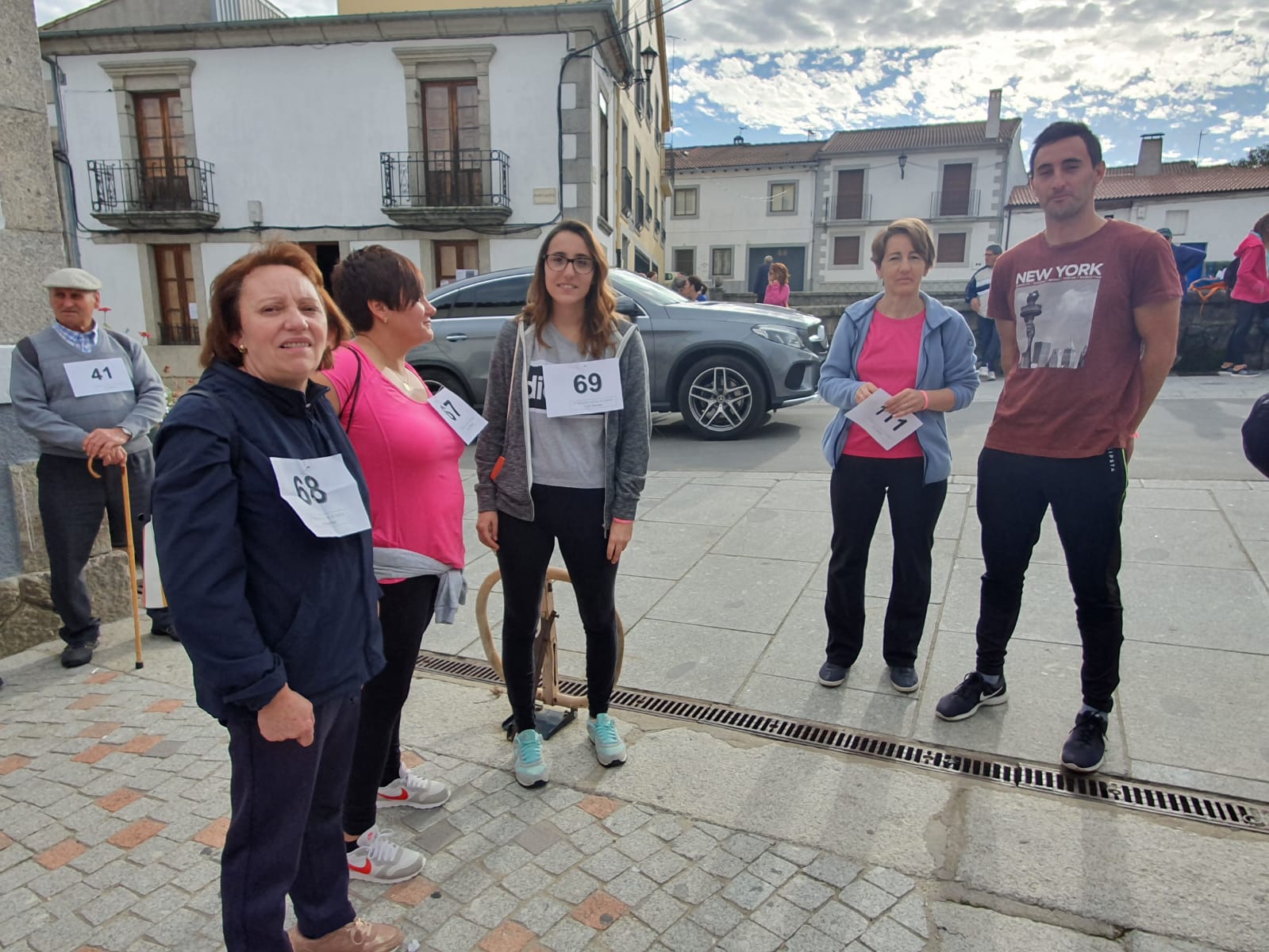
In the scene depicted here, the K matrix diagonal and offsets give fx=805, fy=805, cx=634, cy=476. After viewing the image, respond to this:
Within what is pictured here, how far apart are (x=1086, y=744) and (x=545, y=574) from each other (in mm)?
1945

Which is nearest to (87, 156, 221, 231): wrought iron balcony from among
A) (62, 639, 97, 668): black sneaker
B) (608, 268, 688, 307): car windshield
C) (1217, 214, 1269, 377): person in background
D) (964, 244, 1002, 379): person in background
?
(608, 268, 688, 307): car windshield

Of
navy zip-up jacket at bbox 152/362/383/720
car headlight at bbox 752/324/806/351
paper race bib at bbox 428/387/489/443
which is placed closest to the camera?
navy zip-up jacket at bbox 152/362/383/720

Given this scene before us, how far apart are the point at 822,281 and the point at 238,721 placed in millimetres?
43379

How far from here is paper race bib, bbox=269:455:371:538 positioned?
63.1 inches

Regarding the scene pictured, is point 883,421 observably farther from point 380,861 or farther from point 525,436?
point 380,861

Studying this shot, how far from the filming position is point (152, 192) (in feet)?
58.2

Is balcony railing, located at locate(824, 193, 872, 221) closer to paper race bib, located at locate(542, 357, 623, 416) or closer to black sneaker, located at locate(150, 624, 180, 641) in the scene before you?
black sneaker, located at locate(150, 624, 180, 641)

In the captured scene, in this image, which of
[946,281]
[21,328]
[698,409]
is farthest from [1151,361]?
[946,281]

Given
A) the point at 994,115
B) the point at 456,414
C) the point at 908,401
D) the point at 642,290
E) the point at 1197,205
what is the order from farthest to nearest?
the point at 994,115, the point at 1197,205, the point at 642,290, the point at 908,401, the point at 456,414

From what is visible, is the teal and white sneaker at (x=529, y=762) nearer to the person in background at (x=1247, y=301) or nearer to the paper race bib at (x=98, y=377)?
the paper race bib at (x=98, y=377)

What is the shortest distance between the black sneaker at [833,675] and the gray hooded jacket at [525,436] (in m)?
1.30

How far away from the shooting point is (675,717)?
3217mm

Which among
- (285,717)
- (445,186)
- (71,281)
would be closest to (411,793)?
Result: (285,717)

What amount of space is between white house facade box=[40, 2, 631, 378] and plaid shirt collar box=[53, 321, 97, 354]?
1330cm
